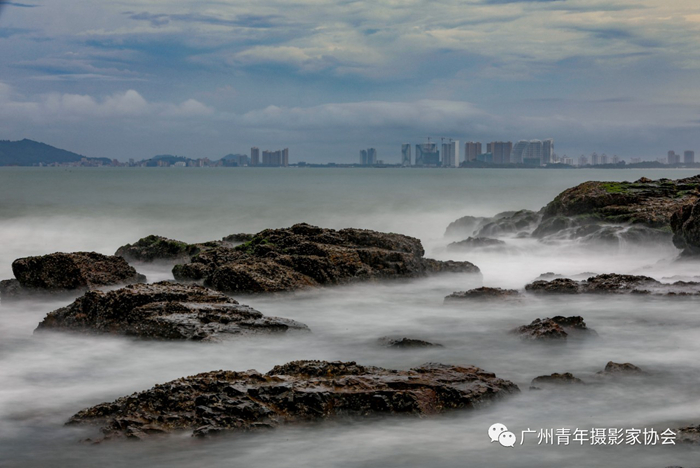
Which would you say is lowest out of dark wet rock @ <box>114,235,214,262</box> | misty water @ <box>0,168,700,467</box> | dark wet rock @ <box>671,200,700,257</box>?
misty water @ <box>0,168,700,467</box>

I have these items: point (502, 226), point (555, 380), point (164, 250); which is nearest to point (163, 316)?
point (555, 380)

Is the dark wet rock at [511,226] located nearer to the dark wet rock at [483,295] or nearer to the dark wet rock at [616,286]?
the dark wet rock at [616,286]

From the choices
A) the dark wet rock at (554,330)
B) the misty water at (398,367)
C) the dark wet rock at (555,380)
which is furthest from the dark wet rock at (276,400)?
the dark wet rock at (554,330)

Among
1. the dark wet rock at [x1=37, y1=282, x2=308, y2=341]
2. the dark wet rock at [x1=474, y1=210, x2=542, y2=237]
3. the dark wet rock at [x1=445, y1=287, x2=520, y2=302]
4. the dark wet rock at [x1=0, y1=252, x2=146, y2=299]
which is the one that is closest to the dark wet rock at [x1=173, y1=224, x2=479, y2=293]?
the dark wet rock at [x1=0, y1=252, x2=146, y2=299]

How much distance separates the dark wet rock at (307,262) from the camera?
39.4 feet

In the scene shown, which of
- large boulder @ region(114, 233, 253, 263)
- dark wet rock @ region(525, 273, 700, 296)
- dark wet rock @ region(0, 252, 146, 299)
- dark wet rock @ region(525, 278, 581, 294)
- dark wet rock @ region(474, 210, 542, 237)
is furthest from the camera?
dark wet rock @ region(474, 210, 542, 237)

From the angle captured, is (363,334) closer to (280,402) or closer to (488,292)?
(488,292)

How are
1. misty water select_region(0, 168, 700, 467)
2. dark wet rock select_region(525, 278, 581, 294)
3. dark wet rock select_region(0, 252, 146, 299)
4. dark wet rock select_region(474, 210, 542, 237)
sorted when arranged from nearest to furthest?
1. misty water select_region(0, 168, 700, 467)
2. dark wet rock select_region(525, 278, 581, 294)
3. dark wet rock select_region(0, 252, 146, 299)
4. dark wet rock select_region(474, 210, 542, 237)

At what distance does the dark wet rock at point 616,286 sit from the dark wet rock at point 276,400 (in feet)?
19.6

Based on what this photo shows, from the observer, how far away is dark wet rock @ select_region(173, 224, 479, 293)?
1200 cm

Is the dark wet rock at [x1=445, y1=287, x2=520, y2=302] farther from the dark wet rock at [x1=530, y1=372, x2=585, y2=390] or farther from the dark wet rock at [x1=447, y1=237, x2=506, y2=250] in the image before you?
the dark wet rock at [x1=447, y1=237, x2=506, y2=250]

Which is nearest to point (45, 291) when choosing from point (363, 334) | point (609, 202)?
point (363, 334)

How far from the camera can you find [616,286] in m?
11.9

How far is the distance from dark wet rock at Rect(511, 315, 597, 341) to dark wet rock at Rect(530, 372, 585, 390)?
5.49ft
